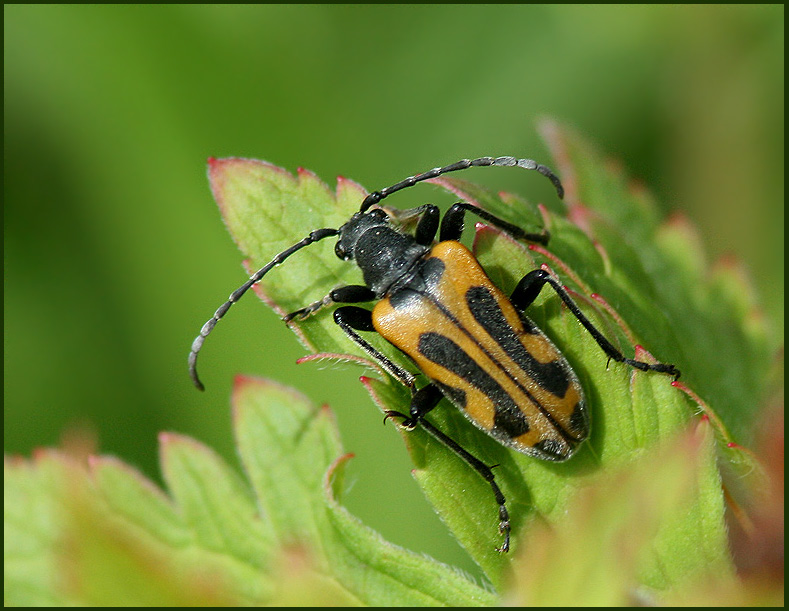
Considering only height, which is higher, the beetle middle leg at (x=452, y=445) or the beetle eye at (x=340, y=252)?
the beetle eye at (x=340, y=252)

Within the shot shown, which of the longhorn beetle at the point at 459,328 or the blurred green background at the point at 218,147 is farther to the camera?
the blurred green background at the point at 218,147

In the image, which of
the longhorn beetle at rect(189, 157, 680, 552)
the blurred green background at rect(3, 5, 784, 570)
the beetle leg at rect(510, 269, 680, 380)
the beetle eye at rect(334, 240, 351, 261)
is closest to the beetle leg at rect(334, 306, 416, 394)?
the longhorn beetle at rect(189, 157, 680, 552)

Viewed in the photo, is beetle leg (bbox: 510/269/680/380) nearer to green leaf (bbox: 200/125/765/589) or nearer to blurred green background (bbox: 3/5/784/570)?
green leaf (bbox: 200/125/765/589)

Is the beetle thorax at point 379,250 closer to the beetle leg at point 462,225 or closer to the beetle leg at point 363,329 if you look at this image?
the beetle leg at point 462,225

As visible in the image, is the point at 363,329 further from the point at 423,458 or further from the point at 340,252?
the point at 423,458

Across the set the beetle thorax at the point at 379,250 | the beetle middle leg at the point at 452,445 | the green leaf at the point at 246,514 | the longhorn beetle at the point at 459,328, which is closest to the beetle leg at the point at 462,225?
the longhorn beetle at the point at 459,328

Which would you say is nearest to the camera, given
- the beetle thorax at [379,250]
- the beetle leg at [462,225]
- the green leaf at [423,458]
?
the green leaf at [423,458]
